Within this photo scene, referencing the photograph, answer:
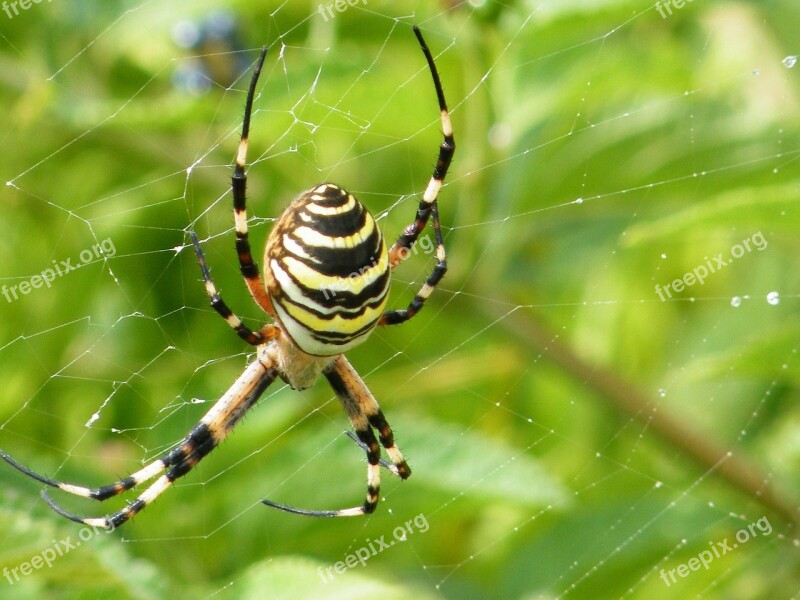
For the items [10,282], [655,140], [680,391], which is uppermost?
[10,282]

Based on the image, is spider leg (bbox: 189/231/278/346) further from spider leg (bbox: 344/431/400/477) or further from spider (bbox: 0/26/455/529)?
spider leg (bbox: 344/431/400/477)

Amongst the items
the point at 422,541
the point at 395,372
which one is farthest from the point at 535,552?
the point at 395,372

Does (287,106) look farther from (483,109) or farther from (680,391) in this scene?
(680,391)

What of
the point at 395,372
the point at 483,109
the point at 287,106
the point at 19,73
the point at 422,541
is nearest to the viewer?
the point at 287,106

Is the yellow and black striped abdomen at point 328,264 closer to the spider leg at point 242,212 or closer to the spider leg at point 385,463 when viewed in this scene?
the spider leg at point 242,212
